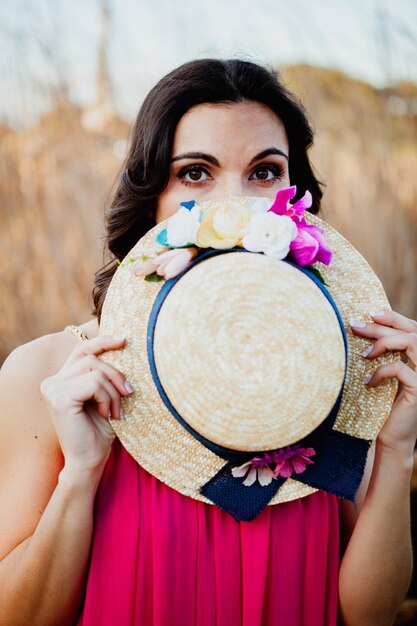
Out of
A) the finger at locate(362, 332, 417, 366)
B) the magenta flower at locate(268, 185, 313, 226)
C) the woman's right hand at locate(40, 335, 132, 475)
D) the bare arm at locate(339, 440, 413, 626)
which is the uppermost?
the magenta flower at locate(268, 185, 313, 226)

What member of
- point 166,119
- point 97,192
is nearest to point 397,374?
point 166,119

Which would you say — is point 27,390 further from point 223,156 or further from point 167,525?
point 223,156

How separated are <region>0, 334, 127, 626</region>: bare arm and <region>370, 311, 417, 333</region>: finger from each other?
0.73 metres

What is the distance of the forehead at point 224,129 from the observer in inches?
75.8

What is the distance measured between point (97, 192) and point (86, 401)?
3.42 meters

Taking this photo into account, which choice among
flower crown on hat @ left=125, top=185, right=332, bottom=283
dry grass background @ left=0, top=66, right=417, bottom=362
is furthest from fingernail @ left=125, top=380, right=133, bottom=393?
dry grass background @ left=0, top=66, right=417, bottom=362

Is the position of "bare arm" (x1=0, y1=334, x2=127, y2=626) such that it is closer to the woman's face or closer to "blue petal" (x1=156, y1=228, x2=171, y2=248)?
"blue petal" (x1=156, y1=228, x2=171, y2=248)

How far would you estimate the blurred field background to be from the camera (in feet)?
14.8

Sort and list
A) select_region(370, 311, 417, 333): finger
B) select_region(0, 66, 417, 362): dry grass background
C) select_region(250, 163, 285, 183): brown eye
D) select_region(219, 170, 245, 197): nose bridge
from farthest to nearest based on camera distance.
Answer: select_region(0, 66, 417, 362): dry grass background → select_region(250, 163, 285, 183): brown eye → select_region(219, 170, 245, 197): nose bridge → select_region(370, 311, 417, 333): finger

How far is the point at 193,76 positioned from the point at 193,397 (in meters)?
1.18

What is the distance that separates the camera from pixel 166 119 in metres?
2.00

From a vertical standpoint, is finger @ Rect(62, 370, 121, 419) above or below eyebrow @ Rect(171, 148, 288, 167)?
below

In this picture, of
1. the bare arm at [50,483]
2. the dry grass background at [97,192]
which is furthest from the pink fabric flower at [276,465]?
the dry grass background at [97,192]

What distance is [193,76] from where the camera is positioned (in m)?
2.03
